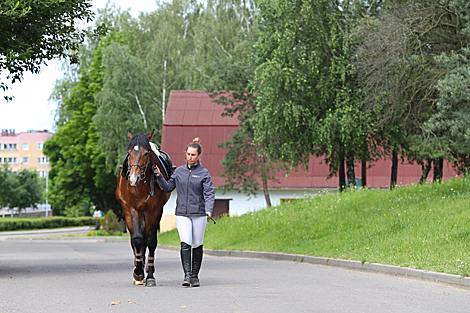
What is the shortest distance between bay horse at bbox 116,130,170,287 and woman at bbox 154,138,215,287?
1.66ft

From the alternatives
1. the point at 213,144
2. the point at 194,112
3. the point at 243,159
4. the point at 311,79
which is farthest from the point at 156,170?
the point at 194,112

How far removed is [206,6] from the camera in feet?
196

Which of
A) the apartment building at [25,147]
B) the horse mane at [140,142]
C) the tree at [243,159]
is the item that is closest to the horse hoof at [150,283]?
the horse mane at [140,142]

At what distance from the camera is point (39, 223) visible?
69.3 m

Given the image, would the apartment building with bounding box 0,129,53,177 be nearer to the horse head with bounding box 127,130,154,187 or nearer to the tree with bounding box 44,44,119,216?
the tree with bounding box 44,44,119,216

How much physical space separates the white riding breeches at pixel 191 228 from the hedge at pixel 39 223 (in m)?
58.4

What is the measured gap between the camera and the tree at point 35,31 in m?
12.5

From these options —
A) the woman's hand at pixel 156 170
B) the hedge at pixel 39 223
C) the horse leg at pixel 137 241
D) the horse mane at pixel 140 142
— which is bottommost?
the hedge at pixel 39 223

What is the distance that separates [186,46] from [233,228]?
36.8 meters

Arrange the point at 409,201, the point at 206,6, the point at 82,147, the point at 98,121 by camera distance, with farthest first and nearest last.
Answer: the point at 206,6
the point at 82,147
the point at 98,121
the point at 409,201

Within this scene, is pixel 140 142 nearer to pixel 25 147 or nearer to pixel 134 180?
pixel 134 180

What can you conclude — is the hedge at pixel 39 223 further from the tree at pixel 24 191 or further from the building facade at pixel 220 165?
the building facade at pixel 220 165

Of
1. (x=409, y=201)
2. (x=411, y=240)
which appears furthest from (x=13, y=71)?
(x=409, y=201)

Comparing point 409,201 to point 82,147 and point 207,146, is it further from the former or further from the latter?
point 82,147
